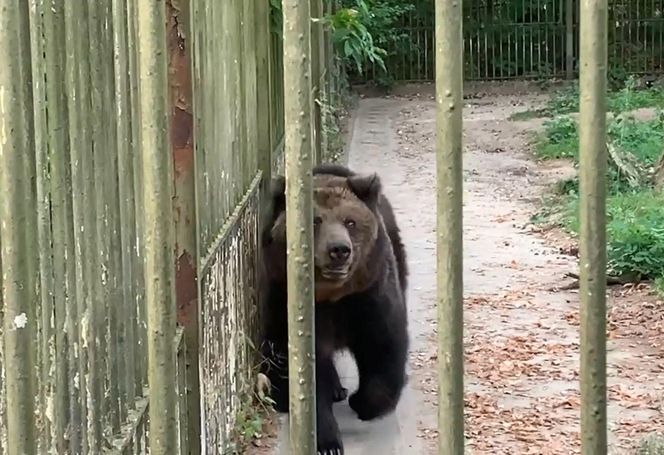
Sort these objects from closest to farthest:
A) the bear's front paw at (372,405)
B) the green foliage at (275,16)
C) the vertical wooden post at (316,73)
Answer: the bear's front paw at (372,405)
the green foliage at (275,16)
the vertical wooden post at (316,73)

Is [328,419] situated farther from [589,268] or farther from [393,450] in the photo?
[589,268]

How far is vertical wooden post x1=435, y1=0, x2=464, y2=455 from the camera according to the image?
1.68 metres

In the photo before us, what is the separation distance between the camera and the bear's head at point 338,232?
4867mm

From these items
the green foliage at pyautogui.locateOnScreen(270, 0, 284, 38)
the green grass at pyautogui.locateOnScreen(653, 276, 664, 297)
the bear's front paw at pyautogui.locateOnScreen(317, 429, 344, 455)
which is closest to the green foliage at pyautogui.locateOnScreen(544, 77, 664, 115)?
the green grass at pyautogui.locateOnScreen(653, 276, 664, 297)

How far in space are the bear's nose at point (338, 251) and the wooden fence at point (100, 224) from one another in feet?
2.53

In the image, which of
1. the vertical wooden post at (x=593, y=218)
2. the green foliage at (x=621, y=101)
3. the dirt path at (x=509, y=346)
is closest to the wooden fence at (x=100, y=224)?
the vertical wooden post at (x=593, y=218)

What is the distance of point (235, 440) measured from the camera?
4.85 m

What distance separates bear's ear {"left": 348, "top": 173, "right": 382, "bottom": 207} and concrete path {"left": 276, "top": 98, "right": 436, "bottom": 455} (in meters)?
0.95

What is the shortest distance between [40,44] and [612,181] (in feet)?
30.9

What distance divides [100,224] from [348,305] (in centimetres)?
299

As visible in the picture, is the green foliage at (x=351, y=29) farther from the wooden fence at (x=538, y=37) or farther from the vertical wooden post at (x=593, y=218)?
the wooden fence at (x=538, y=37)

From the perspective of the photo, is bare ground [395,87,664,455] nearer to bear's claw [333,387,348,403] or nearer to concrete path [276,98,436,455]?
concrete path [276,98,436,455]

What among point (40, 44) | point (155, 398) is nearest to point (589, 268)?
point (155, 398)

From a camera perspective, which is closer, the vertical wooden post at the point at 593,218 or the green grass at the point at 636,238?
the vertical wooden post at the point at 593,218
